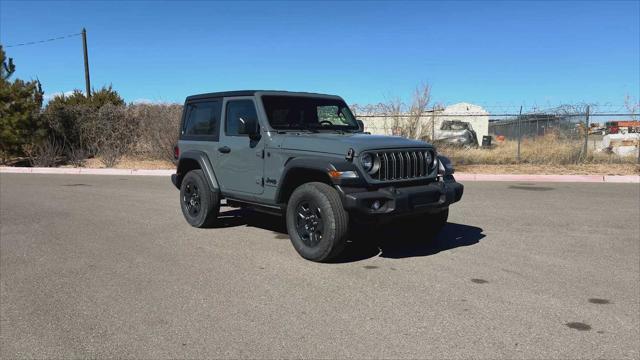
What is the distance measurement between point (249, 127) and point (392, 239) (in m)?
2.30

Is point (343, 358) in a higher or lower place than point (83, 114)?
lower

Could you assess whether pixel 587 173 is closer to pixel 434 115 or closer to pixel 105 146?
pixel 434 115

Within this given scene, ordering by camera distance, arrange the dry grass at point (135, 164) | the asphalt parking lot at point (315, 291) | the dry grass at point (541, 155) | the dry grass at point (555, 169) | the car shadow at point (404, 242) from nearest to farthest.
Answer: the asphalt parking lot at point (315, 291)
the car shadow at point (404, 242)
the dry grass at point (555, 169)
the dry grass at point (541, 155)
the dry grass at point (135, 164)

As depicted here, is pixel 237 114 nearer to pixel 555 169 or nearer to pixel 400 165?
pixel 400 165

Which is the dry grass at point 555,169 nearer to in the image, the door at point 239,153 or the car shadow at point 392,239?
the car shadow at point 392,239

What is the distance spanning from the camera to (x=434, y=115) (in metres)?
16.2

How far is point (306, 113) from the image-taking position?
6484 mm

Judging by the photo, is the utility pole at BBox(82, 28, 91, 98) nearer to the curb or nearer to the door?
the curb

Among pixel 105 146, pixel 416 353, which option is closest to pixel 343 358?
pixel 416 353

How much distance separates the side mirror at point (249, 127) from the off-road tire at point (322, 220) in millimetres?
936

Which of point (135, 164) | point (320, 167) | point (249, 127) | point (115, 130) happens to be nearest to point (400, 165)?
point (320, 167)

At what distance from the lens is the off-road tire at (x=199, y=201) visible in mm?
6902

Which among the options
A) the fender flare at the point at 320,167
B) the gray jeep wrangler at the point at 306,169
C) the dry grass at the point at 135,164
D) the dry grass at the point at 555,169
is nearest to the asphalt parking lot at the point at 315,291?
the gray jeep wrangler at the point at 306,169

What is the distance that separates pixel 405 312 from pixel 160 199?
733cm
